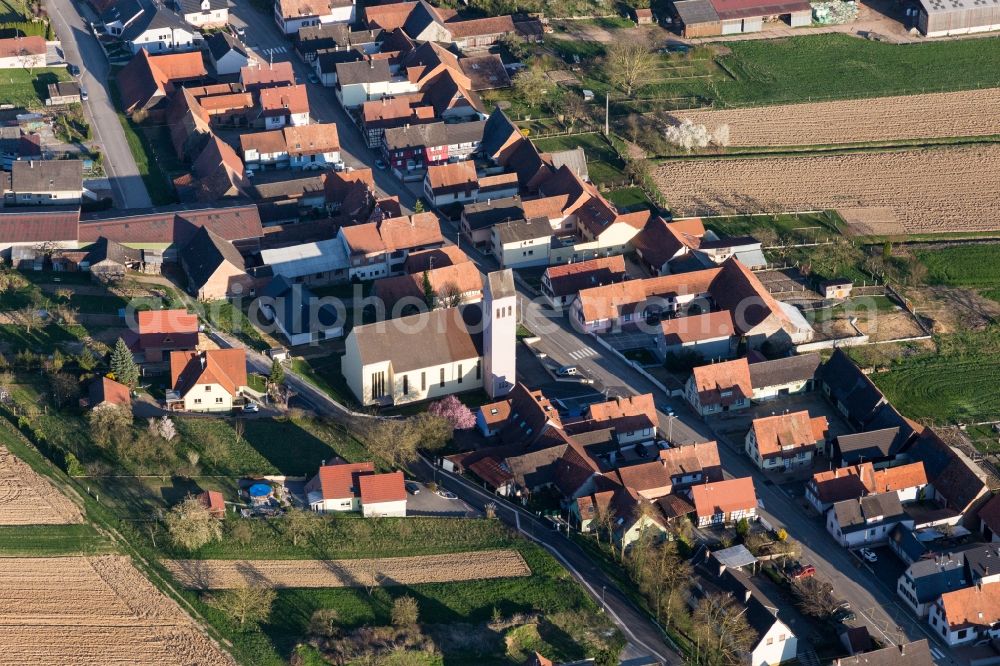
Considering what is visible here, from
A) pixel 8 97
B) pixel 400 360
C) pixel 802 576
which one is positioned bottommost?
pixel 802 576

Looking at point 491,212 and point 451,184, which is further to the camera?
point 451,184

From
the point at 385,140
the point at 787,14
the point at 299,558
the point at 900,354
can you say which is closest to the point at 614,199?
the point at 385,140

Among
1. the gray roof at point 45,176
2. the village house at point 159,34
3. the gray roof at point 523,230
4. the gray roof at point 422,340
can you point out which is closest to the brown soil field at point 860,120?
the gray roof at point 523,230

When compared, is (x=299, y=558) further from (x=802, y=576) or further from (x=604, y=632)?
(x=802, y=576)

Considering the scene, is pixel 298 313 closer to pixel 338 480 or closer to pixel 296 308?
pixel 296 308

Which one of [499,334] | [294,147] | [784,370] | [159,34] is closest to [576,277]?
[499,334]

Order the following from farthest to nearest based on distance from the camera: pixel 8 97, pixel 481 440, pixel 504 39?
pixel 504 39, pixel 8 97, pixel 481 440

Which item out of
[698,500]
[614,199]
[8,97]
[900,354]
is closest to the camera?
[698,500]
